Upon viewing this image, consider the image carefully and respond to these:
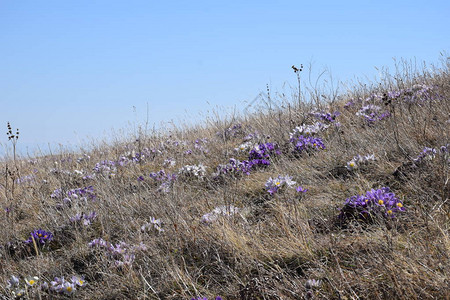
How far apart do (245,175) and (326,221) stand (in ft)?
7.03

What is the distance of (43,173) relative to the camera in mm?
9156

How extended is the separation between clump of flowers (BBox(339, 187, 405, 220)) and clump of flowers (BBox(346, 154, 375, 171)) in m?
1.07

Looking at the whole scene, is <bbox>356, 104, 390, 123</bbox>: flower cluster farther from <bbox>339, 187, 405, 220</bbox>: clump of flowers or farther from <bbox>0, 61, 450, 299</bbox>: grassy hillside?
<bbox>339, 187, 405, 220</bbox>: clump of flowers

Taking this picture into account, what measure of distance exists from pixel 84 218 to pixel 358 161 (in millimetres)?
3503

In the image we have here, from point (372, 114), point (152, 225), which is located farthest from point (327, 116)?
point (152, 225)

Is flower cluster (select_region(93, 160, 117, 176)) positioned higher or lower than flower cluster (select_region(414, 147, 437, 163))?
higher

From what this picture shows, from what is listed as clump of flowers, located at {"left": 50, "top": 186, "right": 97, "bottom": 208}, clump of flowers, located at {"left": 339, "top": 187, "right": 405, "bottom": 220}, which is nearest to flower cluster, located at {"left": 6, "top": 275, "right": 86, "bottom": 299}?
clump of flowers, located at {"left": 50, "top": 186, "right": 97, "bottom": 208}

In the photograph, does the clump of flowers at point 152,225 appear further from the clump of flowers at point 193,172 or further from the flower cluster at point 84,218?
the clump of flowers at point 193,172

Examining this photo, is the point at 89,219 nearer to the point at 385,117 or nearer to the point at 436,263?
the point at 436,263

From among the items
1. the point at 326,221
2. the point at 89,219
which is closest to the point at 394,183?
the point at 326,221

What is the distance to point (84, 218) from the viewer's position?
200 inches

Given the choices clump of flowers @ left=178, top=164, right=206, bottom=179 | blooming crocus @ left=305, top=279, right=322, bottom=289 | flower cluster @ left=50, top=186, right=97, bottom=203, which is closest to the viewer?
blooming crocus @ left=305, top=279, right=322, bottom=289

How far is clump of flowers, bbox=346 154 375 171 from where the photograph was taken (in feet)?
16.1

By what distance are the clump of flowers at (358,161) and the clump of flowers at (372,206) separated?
1.07 m
